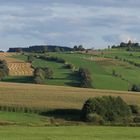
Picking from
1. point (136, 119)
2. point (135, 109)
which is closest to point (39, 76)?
point (135, 109)

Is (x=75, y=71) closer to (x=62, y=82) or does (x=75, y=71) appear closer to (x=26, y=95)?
(x=62, y=82)

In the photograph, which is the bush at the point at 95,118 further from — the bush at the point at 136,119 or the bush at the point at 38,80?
the bush at the point at 38,80

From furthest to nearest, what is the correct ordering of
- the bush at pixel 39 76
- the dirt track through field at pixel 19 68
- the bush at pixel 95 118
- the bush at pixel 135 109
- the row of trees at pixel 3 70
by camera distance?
the dirt track through field at pixel 19 68
the row of trees at pixel 3 70
the bush at pixel 39 76
the bush at pixel 135 109
the bush at pixel 95 118

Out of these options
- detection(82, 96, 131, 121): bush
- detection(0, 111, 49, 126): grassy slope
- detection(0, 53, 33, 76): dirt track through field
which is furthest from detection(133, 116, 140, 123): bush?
detection(0, 53, 33, 76): dirt track through field

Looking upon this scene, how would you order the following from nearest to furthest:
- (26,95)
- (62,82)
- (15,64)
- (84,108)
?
(84,108), (26,95), (62,82), (15,64)

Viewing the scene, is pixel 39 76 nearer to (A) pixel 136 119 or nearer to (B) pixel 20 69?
(B) pixel 20 69

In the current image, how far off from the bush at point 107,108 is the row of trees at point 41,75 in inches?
1336

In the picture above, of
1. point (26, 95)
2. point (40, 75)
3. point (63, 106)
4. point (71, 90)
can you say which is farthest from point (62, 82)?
point (63, 106)

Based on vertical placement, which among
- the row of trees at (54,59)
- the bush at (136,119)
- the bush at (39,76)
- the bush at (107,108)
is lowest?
the bush at (136,119)

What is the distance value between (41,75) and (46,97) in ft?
81.2

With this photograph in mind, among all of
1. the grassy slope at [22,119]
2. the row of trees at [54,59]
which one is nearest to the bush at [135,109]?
the grassy slope at [22,119]

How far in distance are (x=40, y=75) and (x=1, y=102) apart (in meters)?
33.4

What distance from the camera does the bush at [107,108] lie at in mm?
70438

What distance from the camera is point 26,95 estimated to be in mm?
83188
